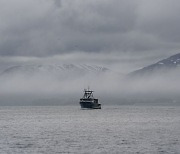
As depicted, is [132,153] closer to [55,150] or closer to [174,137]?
[55,150]

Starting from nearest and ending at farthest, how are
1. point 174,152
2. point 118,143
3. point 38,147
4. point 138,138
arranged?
point 174,152, point 38,147, point 118,143, point 138,138

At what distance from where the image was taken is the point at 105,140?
124 m

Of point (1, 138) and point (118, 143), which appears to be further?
point (1, 138)

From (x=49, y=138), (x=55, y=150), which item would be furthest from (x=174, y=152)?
(x=49, y=138)

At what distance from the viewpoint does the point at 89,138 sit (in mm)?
129875

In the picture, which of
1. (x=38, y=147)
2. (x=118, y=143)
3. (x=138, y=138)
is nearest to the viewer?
(x=38, y=147)

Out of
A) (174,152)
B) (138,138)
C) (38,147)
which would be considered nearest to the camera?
(174,152)

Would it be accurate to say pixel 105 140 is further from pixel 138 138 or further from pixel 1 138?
Answer: pixel 1 138

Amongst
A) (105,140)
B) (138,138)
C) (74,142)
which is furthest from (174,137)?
(74,142)

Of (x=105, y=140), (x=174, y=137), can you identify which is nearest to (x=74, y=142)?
(x=105, y=140)

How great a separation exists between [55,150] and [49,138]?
90.3 feet

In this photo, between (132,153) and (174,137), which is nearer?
(132,153)

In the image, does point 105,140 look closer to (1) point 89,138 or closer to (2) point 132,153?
(1) point 89,138

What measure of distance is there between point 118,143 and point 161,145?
10550 mm
